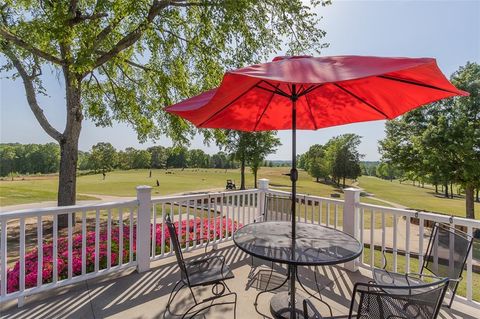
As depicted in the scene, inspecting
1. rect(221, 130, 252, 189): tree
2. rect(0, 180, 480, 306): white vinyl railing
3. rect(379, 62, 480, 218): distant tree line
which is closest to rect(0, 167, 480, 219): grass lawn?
rect(221, 130, 252, 189): tree

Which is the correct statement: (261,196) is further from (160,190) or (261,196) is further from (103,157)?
(103,157)

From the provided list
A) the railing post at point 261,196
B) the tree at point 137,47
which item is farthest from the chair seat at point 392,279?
the tree at point 137,47

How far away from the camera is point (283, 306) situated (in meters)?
2.81

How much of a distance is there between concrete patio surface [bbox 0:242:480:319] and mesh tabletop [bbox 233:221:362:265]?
831 mm

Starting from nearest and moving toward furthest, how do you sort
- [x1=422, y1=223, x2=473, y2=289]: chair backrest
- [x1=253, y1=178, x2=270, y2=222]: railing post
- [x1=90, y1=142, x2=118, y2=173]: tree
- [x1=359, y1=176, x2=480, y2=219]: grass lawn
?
[x1=422, y1=223, x2=473, y2=289]: chair backrest
[x1=253, y1=178, x2=270, y2=222]: railing post
[x1=359, y1=176, x2=480, y2=219]: grass lawn
[x1=90, y1=142, x2=118, y2=173]: tree

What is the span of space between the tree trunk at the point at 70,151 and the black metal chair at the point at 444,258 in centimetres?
749

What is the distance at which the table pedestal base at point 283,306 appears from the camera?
2.65 m

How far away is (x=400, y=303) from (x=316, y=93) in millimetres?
2151

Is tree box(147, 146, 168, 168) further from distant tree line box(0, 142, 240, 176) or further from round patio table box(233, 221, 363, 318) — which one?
round patio table box(233, 221, 363, 318)

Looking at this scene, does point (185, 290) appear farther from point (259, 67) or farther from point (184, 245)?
point (259, 67)

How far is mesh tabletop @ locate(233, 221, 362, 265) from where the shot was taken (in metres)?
2.17

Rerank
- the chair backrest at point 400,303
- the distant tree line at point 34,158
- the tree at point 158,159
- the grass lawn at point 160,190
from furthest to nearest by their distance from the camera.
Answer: the tree at point 158,159 → the distant tree line at point 34,158 → the grass lawn at point 160,190 → the chair backrest at point 400,303

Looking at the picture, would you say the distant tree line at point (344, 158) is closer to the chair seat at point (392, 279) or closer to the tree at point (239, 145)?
the tree at point (239, 145)

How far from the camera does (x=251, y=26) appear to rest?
285 inches
